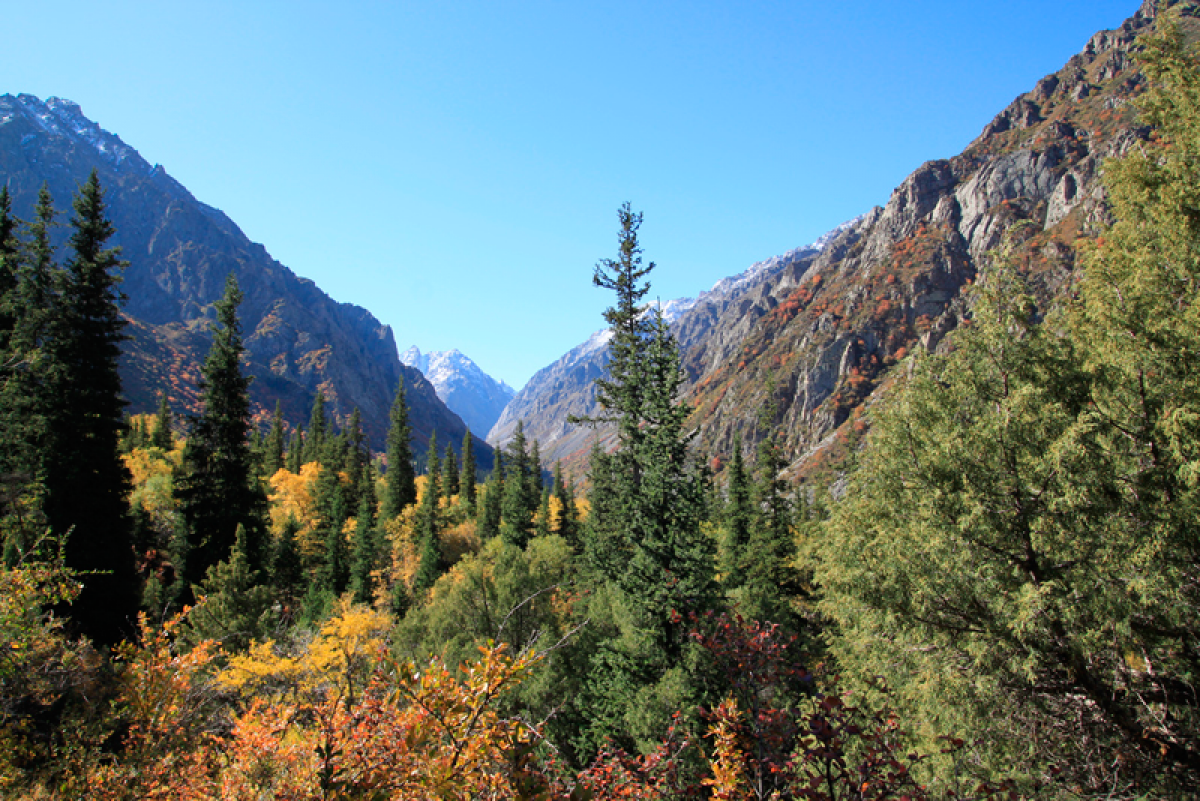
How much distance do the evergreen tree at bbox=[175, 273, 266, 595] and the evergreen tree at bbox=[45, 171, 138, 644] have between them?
4012 mm

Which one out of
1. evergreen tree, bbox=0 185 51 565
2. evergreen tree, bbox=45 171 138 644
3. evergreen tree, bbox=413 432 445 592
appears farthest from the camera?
evergreen tree, bbox=413 432 445 592

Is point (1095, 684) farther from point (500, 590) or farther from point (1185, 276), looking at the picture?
point (500, 590)

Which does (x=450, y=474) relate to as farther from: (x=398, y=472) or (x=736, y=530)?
(x=736, y=530)

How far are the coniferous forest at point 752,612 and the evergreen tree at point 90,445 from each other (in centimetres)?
8

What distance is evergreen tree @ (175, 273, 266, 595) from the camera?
2288cm

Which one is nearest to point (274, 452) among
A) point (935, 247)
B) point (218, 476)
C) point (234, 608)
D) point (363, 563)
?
point (363, 563)

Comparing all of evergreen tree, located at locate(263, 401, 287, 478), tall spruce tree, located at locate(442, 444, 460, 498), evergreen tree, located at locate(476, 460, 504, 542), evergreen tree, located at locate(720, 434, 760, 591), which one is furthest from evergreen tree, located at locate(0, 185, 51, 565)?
tall spruce tree, located at locate(442, 444, 460, 498)

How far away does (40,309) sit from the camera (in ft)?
56.2

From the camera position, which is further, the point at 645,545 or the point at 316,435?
the point at 316,435

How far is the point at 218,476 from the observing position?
23.3 meters

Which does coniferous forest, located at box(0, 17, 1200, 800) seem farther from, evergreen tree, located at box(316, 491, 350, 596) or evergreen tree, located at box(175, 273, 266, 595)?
evergreen tree, located at box(316, 491, 350, 596)

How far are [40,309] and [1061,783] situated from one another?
28.4 metres

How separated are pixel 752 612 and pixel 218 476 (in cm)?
2433

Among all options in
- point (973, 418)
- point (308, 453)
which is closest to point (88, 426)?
point (973, 418)
